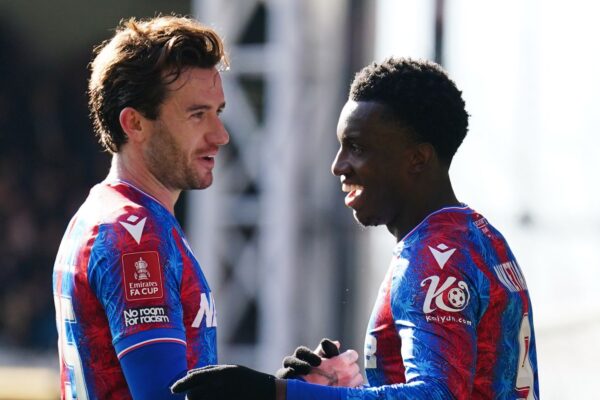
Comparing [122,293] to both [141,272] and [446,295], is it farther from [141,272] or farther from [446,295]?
[446,295]

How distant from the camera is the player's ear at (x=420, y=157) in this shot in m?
3.32

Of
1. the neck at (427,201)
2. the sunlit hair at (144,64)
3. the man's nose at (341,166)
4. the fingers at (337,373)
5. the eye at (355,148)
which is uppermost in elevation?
the sunlit hair at (144,64)

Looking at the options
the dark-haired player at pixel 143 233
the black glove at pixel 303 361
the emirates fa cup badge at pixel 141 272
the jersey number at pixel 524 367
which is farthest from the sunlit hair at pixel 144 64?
the jersey number at pixel 524 367

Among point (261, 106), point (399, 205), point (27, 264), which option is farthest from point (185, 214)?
point (399, 205)

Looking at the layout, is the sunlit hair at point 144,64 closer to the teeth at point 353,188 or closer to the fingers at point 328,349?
the teeth at point 353,188

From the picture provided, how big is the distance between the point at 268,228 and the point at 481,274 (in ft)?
16.9

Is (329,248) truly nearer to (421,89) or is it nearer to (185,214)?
(185,214)

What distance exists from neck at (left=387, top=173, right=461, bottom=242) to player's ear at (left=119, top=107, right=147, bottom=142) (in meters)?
0.79

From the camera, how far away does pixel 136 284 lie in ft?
10.2

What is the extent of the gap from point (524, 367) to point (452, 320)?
0.38 m

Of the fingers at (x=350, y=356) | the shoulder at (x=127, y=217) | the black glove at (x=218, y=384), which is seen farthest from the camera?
the fingers at (x=350, y=356)

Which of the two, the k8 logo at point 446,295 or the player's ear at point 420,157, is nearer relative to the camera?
the k8 logo at point 446,295

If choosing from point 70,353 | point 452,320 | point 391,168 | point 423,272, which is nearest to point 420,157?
point 391,168

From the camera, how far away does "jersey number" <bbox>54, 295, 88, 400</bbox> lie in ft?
10.6
